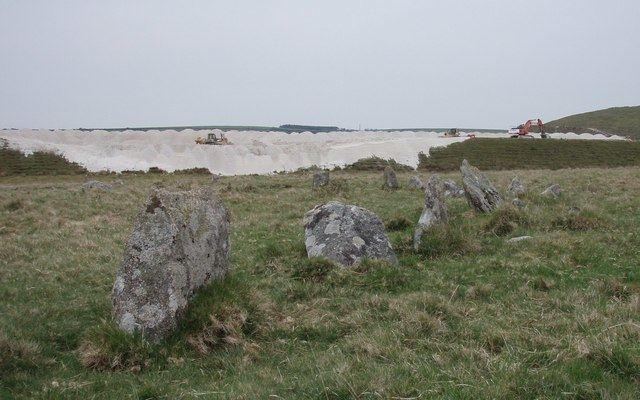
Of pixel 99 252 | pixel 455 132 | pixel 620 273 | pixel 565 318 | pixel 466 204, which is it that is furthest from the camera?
pixel 455 132

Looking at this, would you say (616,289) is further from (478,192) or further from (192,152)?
(192,152)

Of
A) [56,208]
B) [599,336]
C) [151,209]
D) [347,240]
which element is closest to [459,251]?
[347,240]

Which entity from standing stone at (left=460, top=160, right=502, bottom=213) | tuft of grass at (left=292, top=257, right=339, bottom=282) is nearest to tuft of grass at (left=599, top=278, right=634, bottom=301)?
tuft of grass at (left=292, top=257, right=339, bottom=282)

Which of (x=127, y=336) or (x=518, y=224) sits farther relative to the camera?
(x=518, y=224)

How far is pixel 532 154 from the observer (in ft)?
215

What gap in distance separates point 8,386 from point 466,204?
53.0 feet

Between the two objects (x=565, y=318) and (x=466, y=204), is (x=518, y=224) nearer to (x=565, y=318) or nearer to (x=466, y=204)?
(x=466, y=204)

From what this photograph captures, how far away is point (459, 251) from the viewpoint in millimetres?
12258

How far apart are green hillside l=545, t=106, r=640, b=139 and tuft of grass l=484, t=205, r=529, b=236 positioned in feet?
315

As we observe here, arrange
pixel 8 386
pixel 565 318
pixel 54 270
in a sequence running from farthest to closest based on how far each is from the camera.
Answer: pixel 54 270, pixel 565 318, pixel 8 386

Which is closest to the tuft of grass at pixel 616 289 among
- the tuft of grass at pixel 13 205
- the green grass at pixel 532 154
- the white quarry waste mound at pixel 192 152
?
the tuft of grass at pixel 13 205

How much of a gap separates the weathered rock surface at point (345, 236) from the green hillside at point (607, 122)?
100447 mm

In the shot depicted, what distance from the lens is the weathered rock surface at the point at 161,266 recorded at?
24.0ft

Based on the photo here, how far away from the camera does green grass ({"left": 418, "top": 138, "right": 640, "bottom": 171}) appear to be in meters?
59.2
